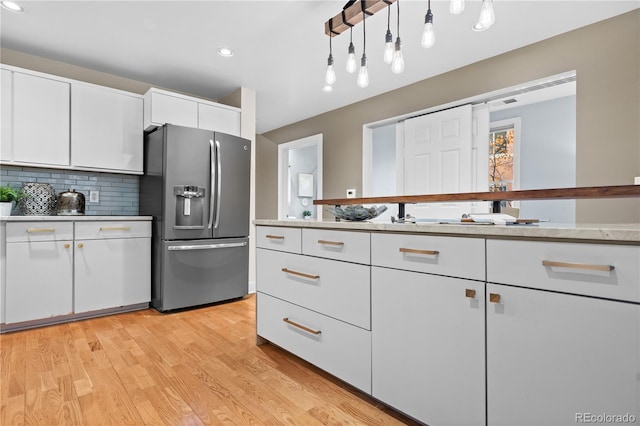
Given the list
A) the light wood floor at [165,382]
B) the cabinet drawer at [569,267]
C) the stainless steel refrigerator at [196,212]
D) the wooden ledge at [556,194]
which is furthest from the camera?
the stainless steel refrigerator at [196,212]

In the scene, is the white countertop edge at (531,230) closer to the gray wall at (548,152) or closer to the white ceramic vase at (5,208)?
the white ceramic vase at (5,208)

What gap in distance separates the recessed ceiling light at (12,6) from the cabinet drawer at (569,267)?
3.37 metres

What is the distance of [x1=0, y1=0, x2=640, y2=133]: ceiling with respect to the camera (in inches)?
92.4

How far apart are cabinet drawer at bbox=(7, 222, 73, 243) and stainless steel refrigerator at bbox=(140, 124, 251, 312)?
68 cm

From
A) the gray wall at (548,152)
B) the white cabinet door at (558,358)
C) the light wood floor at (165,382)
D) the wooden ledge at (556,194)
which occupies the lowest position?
the light wood floor at (165,382)

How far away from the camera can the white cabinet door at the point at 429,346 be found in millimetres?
1177

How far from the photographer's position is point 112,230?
300 cm

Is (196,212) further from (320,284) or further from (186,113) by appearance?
(320,284)

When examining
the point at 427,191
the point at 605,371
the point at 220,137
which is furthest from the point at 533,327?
the point at 220,137

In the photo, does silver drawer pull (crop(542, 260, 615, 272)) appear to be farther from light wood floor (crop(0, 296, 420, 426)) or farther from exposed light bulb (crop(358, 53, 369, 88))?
exposed light bulb (crop(358, 53, 369, 88))

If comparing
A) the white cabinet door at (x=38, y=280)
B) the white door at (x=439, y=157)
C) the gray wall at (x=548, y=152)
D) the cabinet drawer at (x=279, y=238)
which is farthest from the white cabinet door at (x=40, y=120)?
the gray wall at (x=548, y=152)

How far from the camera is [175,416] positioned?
149 cm

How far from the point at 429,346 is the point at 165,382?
141cm

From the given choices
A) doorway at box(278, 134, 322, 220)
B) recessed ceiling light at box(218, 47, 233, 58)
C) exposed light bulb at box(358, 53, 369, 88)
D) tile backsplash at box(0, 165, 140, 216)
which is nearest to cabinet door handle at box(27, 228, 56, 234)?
tile backsplash at box(0, 165, 140, 216)
